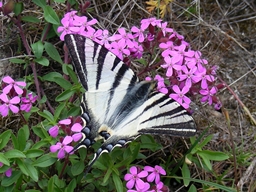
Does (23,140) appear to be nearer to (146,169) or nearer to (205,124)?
(146,169)

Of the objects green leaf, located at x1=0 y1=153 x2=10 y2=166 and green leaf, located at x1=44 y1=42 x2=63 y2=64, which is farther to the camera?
green leaf, located at x1=44 y1=42 x2=63 y2=64

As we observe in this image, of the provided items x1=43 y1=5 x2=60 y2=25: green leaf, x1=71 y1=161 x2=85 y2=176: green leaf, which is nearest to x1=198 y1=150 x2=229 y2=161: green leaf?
x1=71 y1=161 x2=85 y2=176: green leaf

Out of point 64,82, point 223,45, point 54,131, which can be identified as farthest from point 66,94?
point 223,45

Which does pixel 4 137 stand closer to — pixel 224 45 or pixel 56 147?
pixel 56 147

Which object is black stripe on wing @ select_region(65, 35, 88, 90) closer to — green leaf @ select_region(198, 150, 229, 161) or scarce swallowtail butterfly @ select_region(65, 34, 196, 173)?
scarce swallowtail butterfly @ select_region(65, 34, 196, 173)

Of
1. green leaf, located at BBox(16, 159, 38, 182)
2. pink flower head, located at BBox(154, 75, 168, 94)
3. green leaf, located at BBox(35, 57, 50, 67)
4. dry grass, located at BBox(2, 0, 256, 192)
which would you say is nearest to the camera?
green leaf, located at BBox(16, 159, 38, 182)

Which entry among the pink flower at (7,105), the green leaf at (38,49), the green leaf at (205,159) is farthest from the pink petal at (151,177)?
the green leaf at (38,49)
